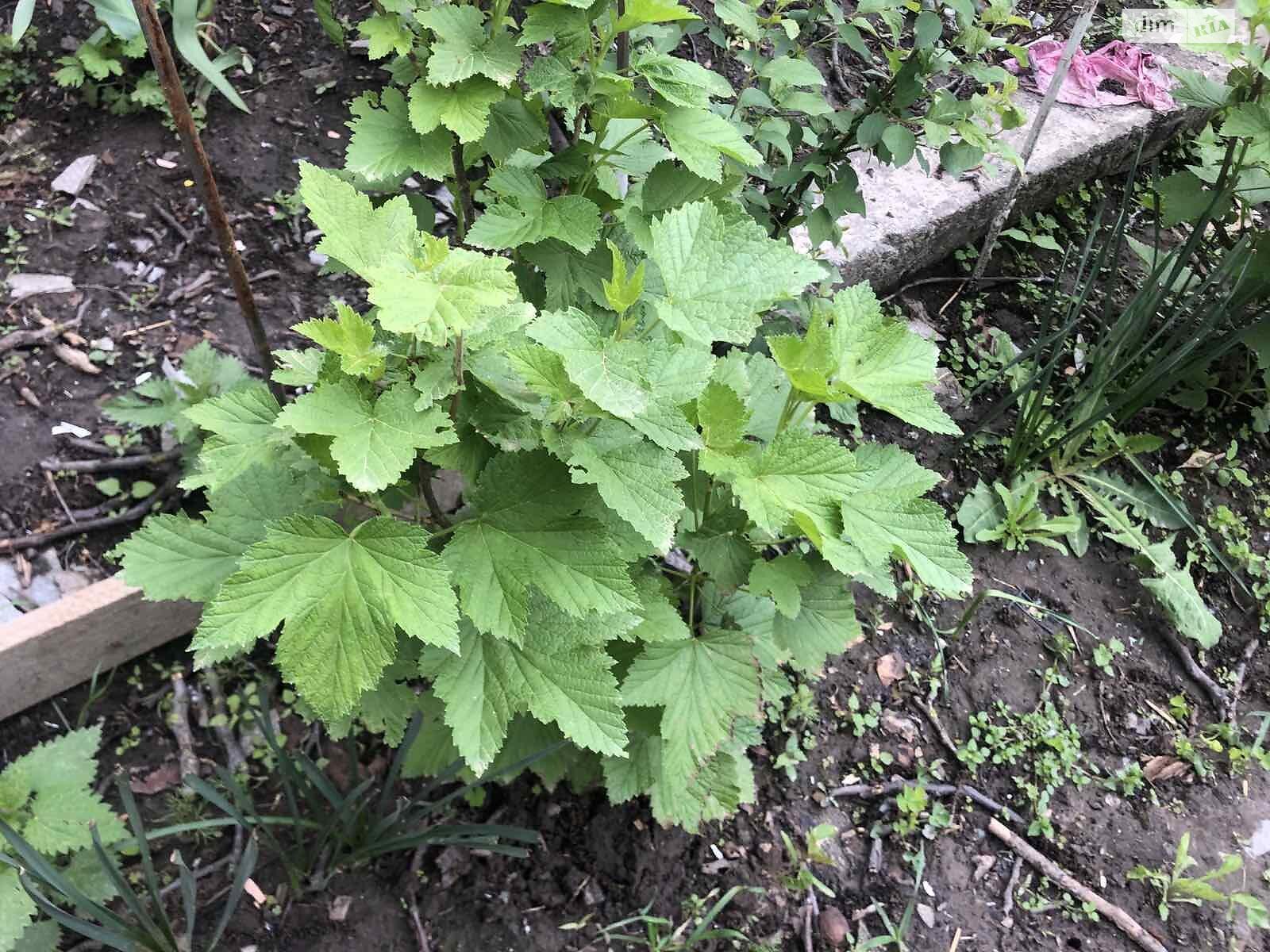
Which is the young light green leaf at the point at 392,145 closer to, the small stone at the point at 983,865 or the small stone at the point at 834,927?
the small stone at the point at 834,927

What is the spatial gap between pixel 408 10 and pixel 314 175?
0.57 m

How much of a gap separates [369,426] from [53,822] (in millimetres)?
1187

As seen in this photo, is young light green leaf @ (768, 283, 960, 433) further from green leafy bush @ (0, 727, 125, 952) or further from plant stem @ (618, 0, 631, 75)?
green leafy bush @ (0, 727, 125, 952)

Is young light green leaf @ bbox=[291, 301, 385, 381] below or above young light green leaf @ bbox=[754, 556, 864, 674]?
above

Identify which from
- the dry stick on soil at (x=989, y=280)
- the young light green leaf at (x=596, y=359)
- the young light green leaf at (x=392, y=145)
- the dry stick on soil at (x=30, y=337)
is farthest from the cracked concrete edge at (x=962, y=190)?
the dry stick on soil at (x=30, y=337)

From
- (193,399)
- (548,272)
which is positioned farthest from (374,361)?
(193,399)

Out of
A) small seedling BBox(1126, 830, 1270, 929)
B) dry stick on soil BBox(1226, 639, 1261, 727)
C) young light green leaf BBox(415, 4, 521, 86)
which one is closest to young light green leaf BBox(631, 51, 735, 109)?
young light green leaf BBox(415, 4, 521, 86)

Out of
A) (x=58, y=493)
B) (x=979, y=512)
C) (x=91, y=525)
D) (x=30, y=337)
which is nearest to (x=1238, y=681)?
(x=979, y=512)

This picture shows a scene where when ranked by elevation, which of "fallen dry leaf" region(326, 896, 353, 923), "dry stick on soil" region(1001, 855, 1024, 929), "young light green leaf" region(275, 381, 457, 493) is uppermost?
"young light green leaf" region(275, 381, 457, 493)

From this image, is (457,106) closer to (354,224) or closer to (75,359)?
(354,224)

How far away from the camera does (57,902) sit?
1.66 metres

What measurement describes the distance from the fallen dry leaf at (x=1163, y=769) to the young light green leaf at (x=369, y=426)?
7.19 feet

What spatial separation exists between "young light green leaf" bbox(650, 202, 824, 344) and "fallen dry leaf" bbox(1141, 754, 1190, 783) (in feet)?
6.22

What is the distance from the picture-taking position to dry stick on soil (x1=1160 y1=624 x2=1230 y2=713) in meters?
2.47
